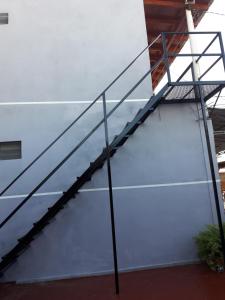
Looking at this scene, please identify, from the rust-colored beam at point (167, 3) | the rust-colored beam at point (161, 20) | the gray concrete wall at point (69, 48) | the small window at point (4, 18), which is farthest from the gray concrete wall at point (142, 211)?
the small window at point (4, 18)

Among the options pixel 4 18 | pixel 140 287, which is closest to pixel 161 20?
pixel 4 18

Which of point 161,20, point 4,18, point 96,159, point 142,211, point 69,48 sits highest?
point 161,20

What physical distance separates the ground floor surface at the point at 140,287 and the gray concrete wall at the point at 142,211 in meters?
0.37

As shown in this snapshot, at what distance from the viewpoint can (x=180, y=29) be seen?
10.2m

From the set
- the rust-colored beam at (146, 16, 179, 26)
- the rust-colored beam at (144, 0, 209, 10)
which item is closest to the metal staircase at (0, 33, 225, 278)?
the rust-colored beam at (144, 0, 209, 10)

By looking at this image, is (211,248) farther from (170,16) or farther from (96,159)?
(170,16)

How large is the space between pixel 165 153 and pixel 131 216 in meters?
1.70

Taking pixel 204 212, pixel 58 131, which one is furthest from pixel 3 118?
pixel 204 212

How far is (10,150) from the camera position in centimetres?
692

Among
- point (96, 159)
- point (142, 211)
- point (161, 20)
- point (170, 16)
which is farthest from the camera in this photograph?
point (161, 20)

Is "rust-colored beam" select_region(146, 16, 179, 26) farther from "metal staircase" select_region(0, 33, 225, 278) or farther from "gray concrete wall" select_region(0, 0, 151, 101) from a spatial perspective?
"metal staircase" select_region(0, 33, 225, 278)

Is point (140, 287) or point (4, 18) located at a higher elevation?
point (4, 18)

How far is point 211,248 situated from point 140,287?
1.71 m

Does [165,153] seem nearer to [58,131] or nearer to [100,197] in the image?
[100,197]
